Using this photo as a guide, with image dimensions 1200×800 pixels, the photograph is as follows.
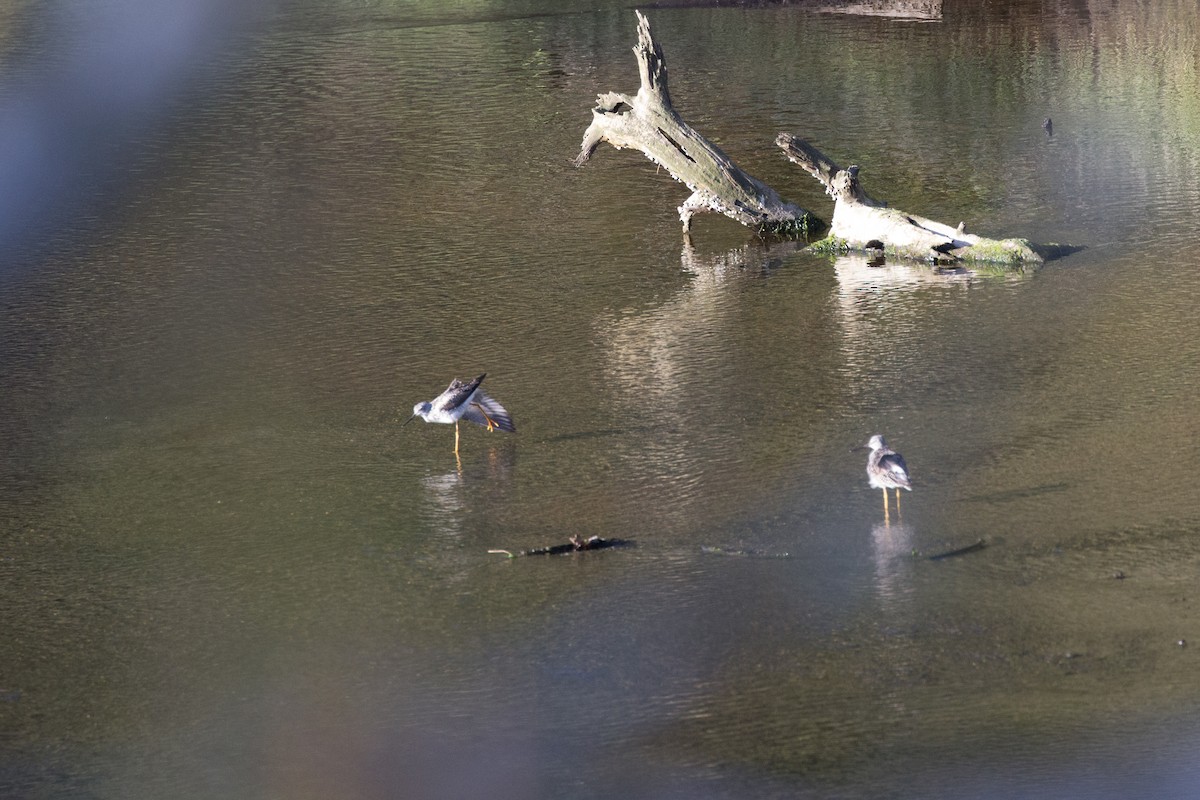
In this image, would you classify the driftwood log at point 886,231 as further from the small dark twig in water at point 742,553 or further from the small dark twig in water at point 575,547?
the small dark twig in water at point 575,547

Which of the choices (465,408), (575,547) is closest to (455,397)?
(465,408)

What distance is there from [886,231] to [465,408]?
17.0 feet

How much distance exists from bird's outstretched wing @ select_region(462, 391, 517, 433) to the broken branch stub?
4978mm

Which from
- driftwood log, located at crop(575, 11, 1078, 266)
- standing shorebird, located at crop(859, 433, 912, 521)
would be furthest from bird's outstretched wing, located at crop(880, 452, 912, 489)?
driftwood log, located at crop(575, 11, 1078, 266)

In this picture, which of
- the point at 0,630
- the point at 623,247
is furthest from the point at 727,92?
the point at 0,630

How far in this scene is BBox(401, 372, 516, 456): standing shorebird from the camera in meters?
9.87

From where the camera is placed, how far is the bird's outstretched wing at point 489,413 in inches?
394

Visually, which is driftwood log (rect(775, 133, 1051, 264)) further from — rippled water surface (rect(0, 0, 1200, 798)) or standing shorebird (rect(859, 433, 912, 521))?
standing shorebird (rect(859, 433, 912, 521))

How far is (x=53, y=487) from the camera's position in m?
9.76

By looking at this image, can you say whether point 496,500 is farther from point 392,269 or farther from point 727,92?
point 727,92

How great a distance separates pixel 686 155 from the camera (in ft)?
47.2

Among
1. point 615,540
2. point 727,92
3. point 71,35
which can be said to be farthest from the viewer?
point 71,35

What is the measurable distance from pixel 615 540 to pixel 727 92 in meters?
12.1

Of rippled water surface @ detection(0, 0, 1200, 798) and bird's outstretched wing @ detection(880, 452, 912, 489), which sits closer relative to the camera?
rippled water surface @ detection(0, 0, 1200, 798)
